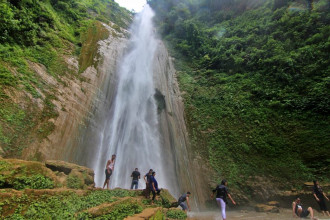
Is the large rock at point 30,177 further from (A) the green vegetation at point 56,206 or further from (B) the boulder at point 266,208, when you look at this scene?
(B) the boulder at point 266,208

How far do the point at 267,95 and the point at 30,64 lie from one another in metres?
14.9

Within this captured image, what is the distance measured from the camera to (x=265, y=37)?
16703mm

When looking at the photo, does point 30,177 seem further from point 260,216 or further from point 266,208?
point 266,208

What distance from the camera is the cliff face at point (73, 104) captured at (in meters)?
9.43

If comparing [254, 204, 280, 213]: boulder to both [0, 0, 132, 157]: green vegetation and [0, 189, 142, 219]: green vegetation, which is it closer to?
[0, 189, 142, 219]: green vegetation

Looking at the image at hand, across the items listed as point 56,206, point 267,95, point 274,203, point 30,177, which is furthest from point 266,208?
point 30,177

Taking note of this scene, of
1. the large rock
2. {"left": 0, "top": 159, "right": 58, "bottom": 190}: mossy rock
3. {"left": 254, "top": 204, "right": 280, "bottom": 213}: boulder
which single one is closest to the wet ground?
{"left": 254, "top": 204, "right": 280, "bottom": 213}: boulder

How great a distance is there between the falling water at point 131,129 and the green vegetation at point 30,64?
3.23m

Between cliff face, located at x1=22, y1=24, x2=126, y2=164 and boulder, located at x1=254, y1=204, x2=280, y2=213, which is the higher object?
cliff face, located at x1=22, y1=24, x2=126, y2=164

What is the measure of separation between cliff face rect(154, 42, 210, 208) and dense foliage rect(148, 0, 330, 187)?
2.39 ft

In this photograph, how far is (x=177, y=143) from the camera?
44.2 ft

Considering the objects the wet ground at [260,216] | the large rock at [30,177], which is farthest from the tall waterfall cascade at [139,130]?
the large rock at [30,177]

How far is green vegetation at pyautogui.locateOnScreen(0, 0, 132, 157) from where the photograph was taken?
8.51 m

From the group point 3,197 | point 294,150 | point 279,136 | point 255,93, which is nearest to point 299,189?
point 294,150
